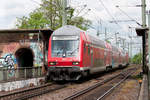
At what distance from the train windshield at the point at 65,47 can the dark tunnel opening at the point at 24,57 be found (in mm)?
3677

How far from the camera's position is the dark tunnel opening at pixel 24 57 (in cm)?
1985

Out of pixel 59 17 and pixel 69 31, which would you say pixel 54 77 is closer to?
pixel 69 31

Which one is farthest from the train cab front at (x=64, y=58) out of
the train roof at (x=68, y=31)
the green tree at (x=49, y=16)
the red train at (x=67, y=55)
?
the green tree at (x=49, y=16)

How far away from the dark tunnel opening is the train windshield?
3677 mm

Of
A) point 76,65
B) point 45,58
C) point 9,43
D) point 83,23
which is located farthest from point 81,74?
point 83,23

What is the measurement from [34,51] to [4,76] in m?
4.97

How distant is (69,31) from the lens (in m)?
16.8

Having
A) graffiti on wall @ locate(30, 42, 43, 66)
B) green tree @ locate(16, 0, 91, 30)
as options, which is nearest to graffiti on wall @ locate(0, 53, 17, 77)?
graffiti on wall @ locate(30, 42, 43, 66)

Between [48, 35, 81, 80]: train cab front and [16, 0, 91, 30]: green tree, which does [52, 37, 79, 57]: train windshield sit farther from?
[16, 0, 91, 30]: green tree

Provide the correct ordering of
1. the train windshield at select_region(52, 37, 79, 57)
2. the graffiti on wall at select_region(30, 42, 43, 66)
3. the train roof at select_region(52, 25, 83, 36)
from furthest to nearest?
1. the graffiti on wall at select_region(30, 42, 43, 66)
2. the train roof at select_region(52, 25, 83, 36)
3. the train windshield at select_region(52, 37, 79, 57)

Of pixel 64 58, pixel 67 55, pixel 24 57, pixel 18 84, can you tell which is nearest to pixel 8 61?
pixel 24 57

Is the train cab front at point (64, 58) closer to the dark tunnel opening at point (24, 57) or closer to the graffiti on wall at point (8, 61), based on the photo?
the dark tunnel opening at point (24, 57)

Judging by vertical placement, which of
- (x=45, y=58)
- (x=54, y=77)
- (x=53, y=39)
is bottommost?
(x=54, y=77)

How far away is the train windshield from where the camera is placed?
16047 mm
